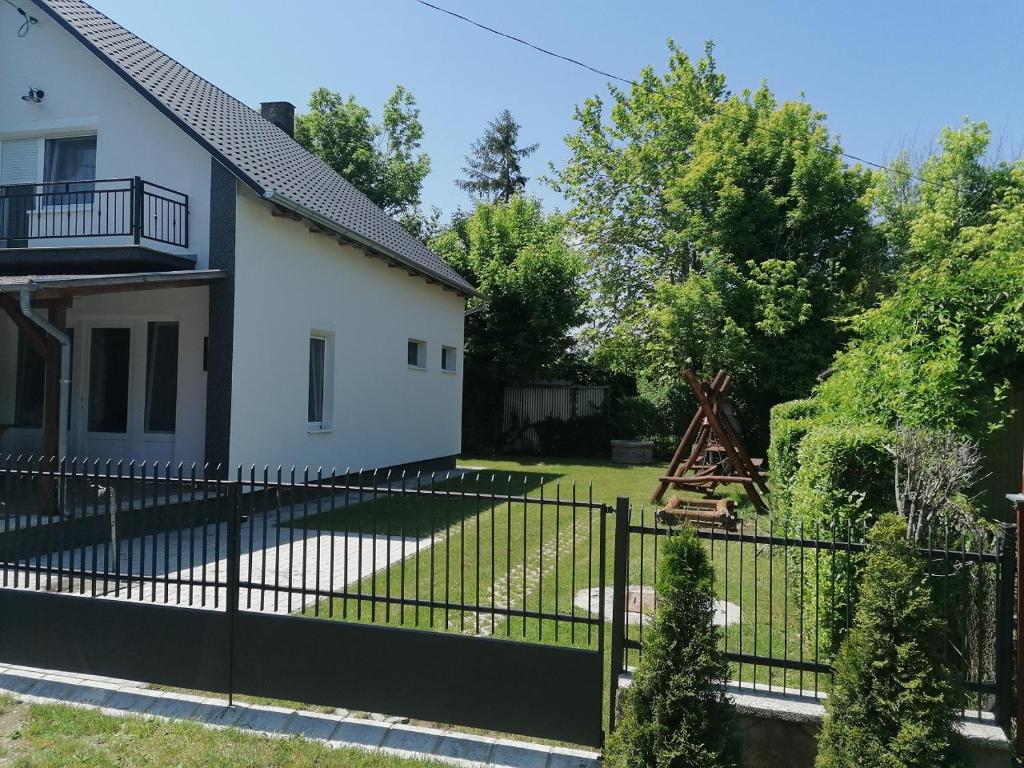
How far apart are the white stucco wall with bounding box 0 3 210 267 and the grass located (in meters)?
7.39

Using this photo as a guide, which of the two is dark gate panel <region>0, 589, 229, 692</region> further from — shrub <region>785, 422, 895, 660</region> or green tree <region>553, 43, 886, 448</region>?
green tree <region>553, 43, 886, 448</region>

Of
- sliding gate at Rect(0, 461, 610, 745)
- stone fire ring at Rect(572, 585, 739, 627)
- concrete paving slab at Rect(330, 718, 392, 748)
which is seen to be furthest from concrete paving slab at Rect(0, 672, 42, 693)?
stone fire ring at Rect(572, 585, 739, 627)

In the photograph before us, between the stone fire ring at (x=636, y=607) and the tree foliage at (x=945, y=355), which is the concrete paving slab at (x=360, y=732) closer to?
the stone fire ring at (x=636, y=607)

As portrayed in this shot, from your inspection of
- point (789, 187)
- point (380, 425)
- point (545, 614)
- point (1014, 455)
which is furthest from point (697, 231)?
point (545, 614)

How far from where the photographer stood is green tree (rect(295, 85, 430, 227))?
99.3ft

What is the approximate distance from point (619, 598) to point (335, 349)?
31.4 feet

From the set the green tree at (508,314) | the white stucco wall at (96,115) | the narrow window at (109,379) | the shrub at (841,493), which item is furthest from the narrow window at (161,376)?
the green tree at (508,314)

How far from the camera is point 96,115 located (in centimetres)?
1117

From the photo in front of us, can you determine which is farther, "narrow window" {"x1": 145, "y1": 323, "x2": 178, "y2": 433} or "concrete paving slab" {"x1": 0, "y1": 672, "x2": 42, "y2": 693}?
"narrow window" {"x1": 145, "y1": 323, "x2": 178, "y2": 433}

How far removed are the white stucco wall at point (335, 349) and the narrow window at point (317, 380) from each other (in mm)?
225

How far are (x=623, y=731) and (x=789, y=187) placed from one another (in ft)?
57.2

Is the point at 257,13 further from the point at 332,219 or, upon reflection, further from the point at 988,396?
the point at 988,396

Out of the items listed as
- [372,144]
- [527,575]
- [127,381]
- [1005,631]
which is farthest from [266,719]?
[372,144]

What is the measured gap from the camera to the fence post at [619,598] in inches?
161
